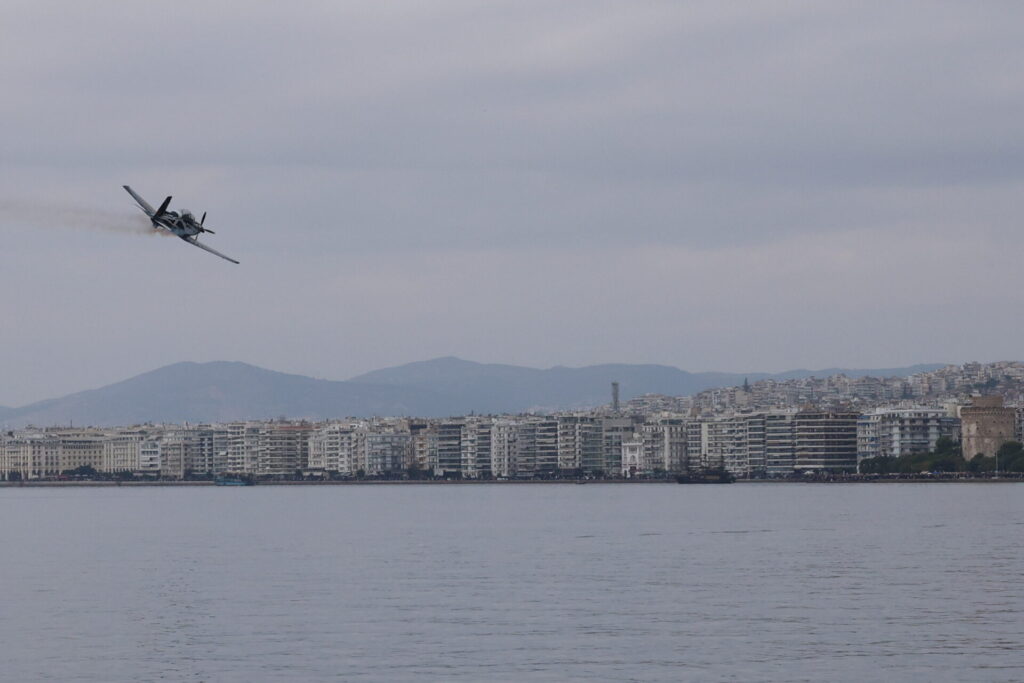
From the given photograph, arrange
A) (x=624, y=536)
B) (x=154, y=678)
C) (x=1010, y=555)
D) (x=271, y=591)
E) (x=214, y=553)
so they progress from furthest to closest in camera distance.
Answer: (x=624, y=536)
(x=214, y=553)
(x=1010, y=555)
(x=271, y=591)
(x=154, y=678)

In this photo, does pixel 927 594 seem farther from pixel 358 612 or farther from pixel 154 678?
pixel 154 678

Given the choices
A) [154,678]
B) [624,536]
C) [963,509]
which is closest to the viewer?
[154,678]

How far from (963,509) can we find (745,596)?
7251 cm

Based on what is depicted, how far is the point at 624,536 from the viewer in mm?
98250

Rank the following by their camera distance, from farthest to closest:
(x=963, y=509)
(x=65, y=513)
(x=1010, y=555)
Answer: (x=65, y=513), (x=963, y=509), (x=1010, y=555)

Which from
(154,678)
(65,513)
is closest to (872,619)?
(154,678)

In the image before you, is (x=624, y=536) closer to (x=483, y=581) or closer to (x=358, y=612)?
(x=483, y=581)

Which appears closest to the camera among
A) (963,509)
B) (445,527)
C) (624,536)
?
(624,536)

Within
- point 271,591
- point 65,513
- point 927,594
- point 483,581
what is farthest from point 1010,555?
A: point 65,513

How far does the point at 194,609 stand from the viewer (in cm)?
6028

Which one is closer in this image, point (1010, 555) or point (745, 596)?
point (745, 596)

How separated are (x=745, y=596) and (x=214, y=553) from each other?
3385 cm

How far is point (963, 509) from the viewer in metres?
130

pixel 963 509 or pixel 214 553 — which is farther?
pixel 963 509
